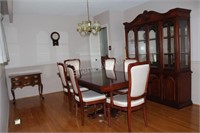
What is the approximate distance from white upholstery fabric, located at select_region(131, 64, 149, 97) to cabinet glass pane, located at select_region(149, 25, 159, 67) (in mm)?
1416

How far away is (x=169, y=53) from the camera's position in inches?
137

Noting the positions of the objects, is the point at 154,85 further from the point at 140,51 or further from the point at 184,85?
the point at 140,51

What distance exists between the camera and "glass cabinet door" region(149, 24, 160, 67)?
3.70 m

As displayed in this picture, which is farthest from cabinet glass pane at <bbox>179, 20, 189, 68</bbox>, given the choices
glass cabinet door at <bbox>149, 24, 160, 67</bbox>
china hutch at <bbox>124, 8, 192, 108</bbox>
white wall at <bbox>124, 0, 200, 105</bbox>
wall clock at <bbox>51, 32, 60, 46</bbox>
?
wall clock at <bbox>51, 32, 60, 46</bbox>

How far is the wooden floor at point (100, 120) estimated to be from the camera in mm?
2629

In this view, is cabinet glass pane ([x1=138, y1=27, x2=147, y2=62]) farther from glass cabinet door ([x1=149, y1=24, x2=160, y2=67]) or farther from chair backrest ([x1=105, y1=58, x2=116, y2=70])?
chair backrest ([x1=105, y1=58, x2=116, y2=70])

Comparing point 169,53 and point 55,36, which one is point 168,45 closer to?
point 169,53

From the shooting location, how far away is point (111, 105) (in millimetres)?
2625

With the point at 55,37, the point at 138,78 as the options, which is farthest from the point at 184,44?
the point at 55,37

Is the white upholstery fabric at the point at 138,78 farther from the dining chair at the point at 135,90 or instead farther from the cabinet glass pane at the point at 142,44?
the cabinet glass pane at the point at 142,44

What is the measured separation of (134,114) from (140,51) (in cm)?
166

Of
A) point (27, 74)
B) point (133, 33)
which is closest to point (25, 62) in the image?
A: point (27, 74)

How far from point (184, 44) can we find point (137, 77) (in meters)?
1.61

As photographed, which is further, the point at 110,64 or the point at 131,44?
the point at 131,44
